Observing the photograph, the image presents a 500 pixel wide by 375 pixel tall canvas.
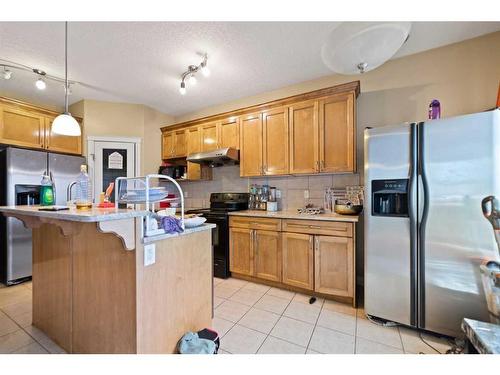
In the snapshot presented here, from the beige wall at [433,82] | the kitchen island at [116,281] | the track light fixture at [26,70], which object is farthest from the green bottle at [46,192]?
the beige wall at [433,82]

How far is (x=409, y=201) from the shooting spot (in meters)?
1.77

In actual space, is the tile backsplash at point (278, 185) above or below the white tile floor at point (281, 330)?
above

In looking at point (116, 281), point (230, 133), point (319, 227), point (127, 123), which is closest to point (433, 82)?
point (319, 227)

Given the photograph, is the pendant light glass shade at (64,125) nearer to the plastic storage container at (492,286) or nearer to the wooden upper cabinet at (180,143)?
the wooden upper cabinet at (180,143)

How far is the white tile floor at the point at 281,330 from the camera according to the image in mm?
1628

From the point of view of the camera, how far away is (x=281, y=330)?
1.85 m

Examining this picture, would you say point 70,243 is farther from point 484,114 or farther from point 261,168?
point 484,114

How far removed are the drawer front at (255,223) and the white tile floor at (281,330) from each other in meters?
0.79

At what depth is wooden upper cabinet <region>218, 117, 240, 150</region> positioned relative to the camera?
10.8ft

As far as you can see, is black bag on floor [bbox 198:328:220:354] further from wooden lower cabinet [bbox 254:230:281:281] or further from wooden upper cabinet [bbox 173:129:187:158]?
wooden upper cabinet [bbox 173:129:187:158]

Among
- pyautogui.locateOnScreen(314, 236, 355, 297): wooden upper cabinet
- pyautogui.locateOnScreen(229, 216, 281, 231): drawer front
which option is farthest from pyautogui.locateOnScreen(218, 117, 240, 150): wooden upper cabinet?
pyautogui.locateOnScreen(314, 236, 355, 297): wooden upper cabinet

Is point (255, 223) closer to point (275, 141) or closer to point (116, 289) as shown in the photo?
point (275, 141)
